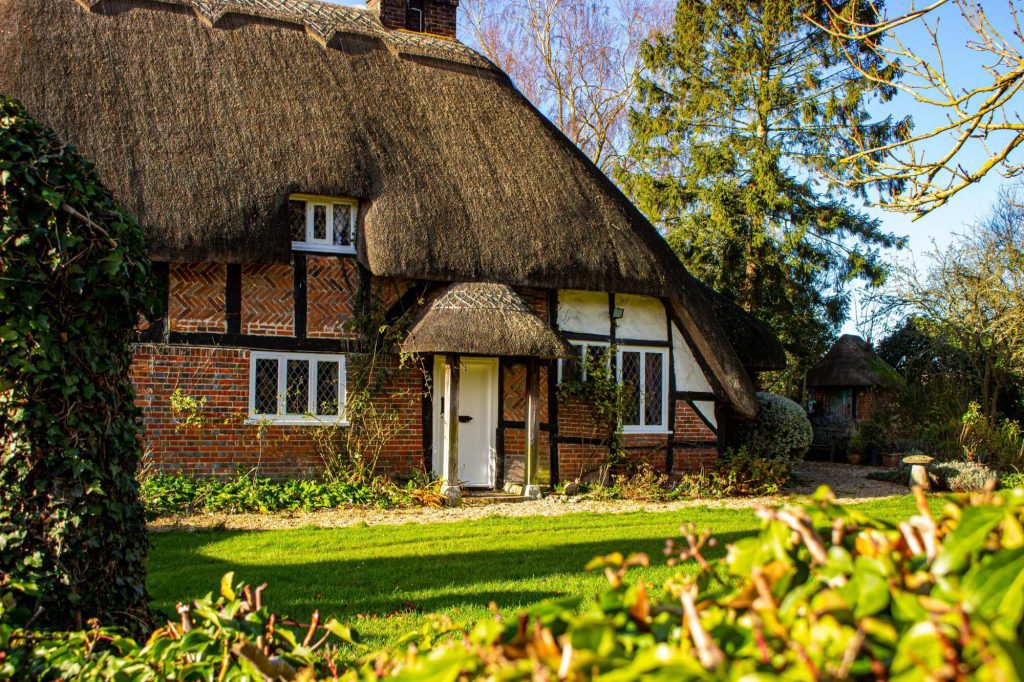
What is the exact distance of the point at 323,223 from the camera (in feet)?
42.5

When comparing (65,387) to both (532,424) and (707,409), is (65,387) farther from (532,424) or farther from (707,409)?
(707,409)

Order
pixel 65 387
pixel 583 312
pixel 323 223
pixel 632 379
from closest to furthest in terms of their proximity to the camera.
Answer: pixel 65 387
pixel 323 223
pixel 583 312
pixel 632 379

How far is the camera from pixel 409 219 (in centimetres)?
1270

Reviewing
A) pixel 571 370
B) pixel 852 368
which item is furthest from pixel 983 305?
pixel 571 370

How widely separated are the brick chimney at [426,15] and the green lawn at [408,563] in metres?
9.52

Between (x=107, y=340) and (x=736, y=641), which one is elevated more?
(x=107, y=340)

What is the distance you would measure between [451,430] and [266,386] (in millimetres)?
2462

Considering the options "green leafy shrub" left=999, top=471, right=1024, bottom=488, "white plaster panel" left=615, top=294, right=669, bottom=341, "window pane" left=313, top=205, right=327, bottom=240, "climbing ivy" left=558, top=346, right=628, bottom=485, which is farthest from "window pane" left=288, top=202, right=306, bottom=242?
"green leafy shrub" left=999, top=471, right=1024, bottom=488

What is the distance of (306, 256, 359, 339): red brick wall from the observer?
41.3 ft

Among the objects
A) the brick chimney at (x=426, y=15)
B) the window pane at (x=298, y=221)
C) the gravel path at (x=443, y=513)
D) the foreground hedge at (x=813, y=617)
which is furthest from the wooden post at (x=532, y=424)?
the foreground hedge at (x=813, y=617)

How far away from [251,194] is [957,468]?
12359 millimetres

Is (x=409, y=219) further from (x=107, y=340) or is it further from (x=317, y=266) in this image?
(x=107, y=340)

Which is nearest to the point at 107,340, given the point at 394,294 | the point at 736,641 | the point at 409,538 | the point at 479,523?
the point at 736,641

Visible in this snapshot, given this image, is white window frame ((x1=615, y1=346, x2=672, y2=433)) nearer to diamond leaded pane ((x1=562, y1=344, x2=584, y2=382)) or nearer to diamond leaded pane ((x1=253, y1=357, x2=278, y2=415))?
diamond leaded pane ((x1=562, y1=344, x2=584, y2=382))
